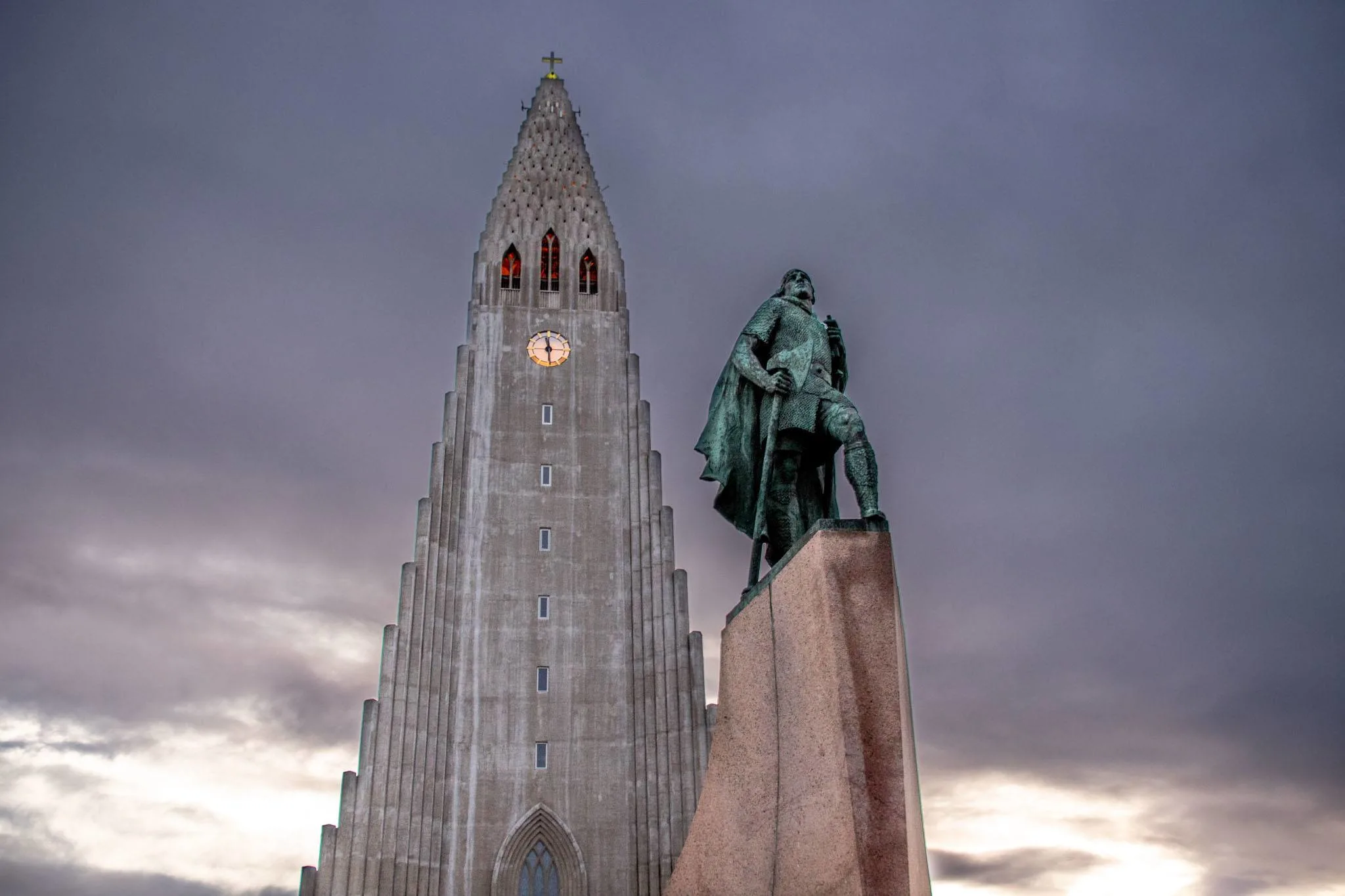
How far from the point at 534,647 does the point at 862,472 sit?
29.6 metres

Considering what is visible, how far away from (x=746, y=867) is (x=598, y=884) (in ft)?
91.5

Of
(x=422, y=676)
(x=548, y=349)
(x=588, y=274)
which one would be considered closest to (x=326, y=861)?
(x=422, y=676)

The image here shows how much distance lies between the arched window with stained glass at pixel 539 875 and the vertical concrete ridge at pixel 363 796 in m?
4.39

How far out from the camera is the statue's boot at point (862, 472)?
28.0 ft

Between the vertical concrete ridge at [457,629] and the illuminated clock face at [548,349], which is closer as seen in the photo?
the vertical concrete ridge at [457,629]

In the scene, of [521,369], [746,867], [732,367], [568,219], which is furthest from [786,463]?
[568,219]

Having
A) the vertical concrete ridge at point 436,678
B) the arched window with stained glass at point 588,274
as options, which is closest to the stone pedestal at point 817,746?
the vertical concrete ridge at point 436,678

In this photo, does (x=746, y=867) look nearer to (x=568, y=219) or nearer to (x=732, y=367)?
(x=732, y=367)

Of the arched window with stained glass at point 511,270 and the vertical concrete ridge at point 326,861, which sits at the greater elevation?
the arched window with stained glass at point 511,270

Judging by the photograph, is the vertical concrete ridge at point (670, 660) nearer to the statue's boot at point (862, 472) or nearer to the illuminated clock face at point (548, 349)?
the illuminated clock face at point (548, 349)

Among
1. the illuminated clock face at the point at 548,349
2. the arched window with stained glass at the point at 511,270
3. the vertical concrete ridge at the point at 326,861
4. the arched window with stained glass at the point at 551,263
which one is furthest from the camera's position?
the arched window with stained glass at the point at 551,263

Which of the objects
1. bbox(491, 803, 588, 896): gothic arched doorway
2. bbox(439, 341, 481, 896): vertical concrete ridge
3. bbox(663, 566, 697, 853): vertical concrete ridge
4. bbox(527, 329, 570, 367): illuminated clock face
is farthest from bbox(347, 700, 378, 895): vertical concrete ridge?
bbox(527, 329, 570, 367): illuminated clock face

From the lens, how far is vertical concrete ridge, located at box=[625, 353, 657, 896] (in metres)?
34.4

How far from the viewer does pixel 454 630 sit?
122 feet
